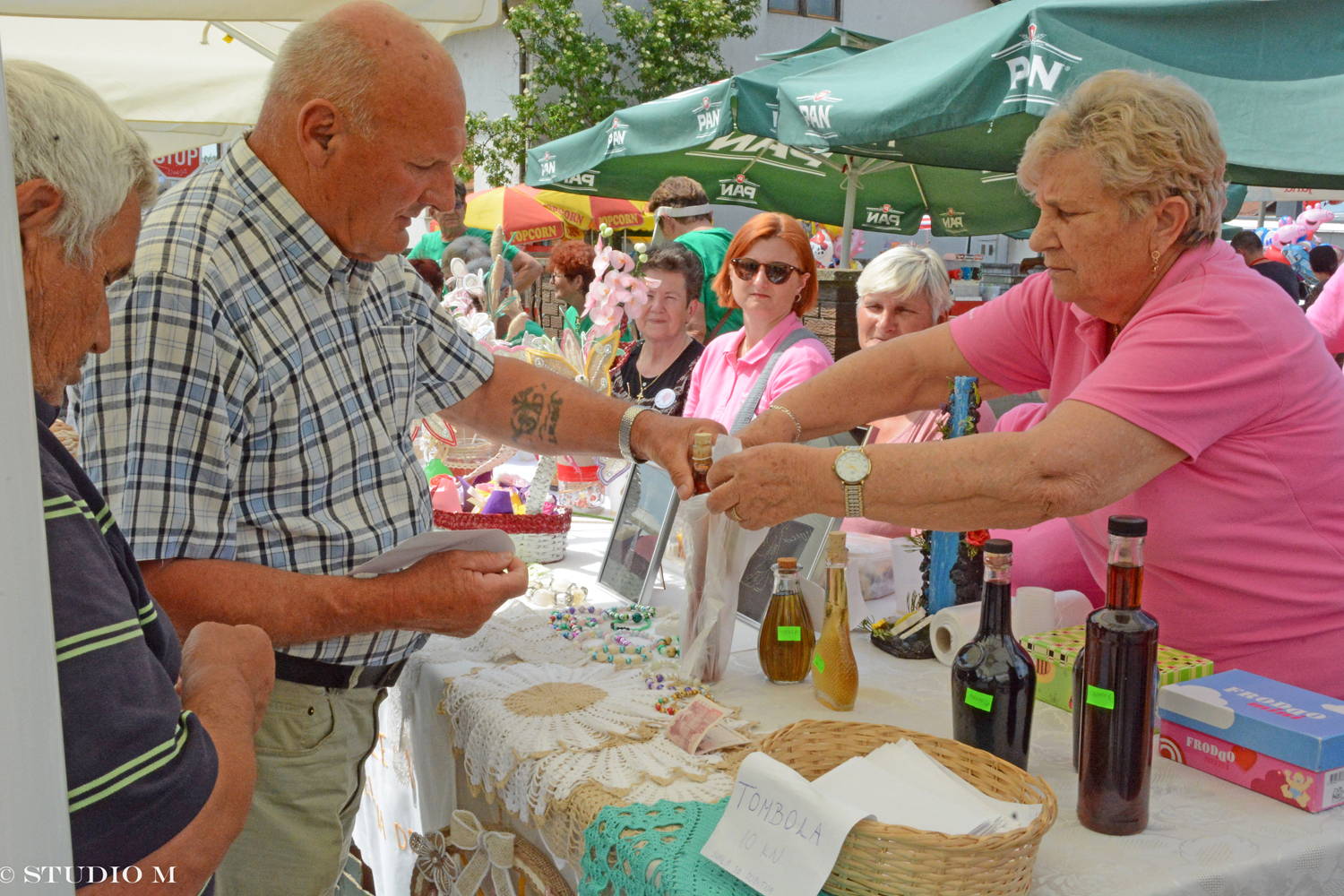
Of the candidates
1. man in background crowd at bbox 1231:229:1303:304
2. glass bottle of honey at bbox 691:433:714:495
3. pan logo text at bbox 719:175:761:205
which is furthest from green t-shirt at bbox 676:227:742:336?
man in background crowd at bbox 1231:229:1303:304

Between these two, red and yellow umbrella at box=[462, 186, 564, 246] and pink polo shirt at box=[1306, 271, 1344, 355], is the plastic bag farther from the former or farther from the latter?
red and yellow umbrella at box=[462, 186, 564, 246]

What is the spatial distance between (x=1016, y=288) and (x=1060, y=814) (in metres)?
1.22

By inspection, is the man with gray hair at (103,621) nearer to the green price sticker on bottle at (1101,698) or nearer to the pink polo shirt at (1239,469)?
the green price sticker on bottle at (1101,698)

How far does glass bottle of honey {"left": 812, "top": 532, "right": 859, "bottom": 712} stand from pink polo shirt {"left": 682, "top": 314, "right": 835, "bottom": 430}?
1698 millimetres

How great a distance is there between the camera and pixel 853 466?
1771 mm

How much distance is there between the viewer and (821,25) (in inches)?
744

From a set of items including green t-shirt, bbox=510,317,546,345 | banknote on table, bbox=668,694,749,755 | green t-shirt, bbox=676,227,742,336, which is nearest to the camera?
banknote on table, bbox=668,694,749,755

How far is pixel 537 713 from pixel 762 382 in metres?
2.18

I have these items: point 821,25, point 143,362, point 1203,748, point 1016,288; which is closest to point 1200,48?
point 1016,288

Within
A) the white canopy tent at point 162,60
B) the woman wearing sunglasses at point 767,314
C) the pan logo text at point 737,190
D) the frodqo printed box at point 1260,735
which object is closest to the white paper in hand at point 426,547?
the frodqo printed box at point 1260,735

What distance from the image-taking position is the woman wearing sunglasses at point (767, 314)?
3.73m

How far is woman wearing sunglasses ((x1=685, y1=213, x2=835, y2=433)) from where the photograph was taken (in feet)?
12.2

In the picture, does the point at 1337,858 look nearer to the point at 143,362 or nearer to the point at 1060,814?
the point at 1060,814

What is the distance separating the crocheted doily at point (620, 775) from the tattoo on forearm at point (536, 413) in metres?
0.89
